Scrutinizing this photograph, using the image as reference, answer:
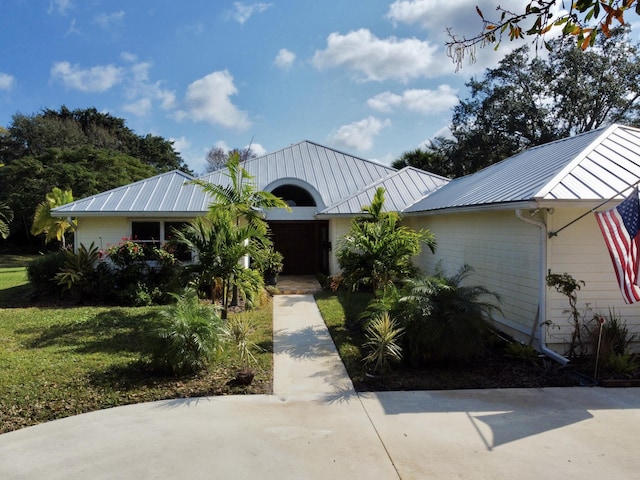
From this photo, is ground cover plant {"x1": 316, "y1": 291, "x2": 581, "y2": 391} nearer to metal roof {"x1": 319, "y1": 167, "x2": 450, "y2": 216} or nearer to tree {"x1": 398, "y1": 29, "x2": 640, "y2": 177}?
metal roof {"x1": 319, "y1": 167, "x2": 450, "y2": 216}

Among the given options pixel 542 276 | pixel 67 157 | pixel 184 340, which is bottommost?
pixel 184 340

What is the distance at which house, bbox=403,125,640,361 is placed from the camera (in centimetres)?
682

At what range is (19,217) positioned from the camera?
32344mm

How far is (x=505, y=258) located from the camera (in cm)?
829

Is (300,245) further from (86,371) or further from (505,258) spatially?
(86,371)

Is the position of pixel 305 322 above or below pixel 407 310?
below

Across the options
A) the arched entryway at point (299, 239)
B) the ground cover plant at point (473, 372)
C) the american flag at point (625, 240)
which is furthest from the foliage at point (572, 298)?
the arched entryway at point (299, 239)

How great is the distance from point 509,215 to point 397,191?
843 centimetres

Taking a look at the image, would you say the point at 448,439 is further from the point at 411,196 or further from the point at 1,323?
the point at 411,196

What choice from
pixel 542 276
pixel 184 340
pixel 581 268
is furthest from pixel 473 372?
pixel 184 340

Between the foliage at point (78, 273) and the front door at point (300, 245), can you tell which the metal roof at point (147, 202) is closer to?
the foliage at point (78, 273)

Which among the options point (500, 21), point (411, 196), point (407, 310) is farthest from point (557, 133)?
point (500, 21)

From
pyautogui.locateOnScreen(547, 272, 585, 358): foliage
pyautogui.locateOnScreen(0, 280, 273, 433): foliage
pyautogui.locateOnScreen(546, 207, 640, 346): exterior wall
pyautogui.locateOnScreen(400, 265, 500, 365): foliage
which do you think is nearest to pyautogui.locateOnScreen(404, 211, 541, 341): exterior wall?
pyautogui.locateOnScreen(546, 207, 640, 346): exterior wall

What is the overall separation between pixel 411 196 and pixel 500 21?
12642mm
